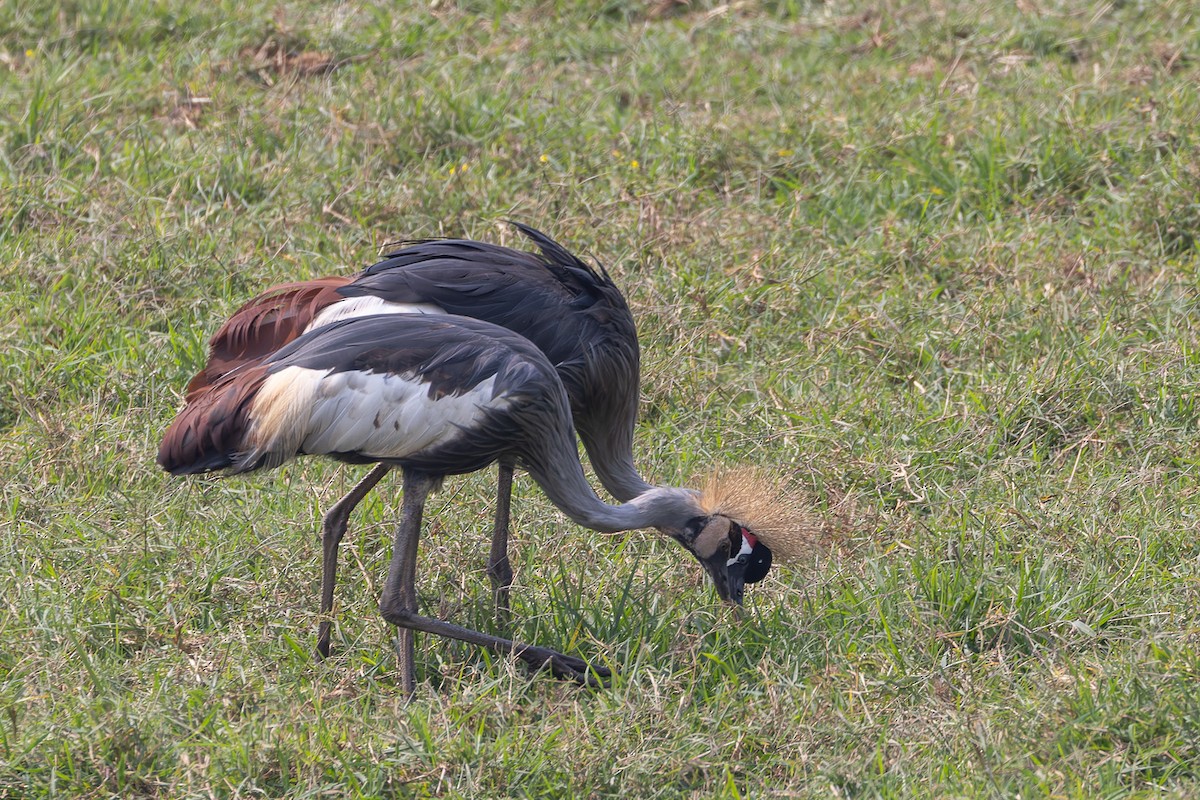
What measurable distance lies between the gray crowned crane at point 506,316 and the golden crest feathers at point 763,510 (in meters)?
0.30

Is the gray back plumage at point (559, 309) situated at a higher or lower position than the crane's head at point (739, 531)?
higher

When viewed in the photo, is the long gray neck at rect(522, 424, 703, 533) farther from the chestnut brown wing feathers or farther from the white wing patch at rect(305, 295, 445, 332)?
the chestnut brown wing feathers

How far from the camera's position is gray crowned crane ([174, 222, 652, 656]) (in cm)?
451

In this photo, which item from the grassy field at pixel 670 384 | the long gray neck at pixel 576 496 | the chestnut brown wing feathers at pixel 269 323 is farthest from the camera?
the chestnut brown wing feathers at pixel 269 323

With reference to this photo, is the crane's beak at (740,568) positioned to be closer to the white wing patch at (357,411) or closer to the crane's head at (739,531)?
the crane's head at (739,531)

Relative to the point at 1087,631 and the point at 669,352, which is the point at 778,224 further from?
the point at 1087,631

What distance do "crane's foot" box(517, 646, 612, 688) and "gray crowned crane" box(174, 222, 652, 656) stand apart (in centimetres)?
44

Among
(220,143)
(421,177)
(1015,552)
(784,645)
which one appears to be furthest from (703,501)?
(220,143)

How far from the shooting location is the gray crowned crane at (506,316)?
4508mm

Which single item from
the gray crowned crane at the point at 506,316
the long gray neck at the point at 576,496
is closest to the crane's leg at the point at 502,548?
the gray crowned crane at the point at 506,316

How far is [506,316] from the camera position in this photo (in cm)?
455

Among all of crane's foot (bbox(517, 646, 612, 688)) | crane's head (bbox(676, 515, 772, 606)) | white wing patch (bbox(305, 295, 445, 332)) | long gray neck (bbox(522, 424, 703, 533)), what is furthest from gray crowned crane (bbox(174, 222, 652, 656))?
crane's foot (bbox(517, 646, 612, 688))

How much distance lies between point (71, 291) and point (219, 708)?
8.30 feet

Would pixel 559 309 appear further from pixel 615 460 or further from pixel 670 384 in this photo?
pixel 670 384
